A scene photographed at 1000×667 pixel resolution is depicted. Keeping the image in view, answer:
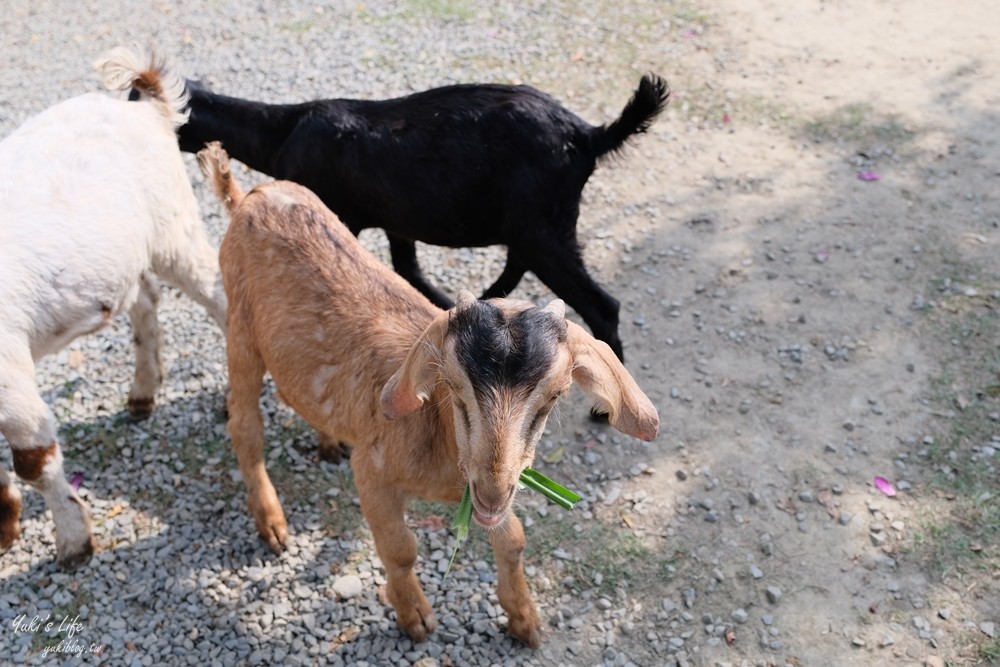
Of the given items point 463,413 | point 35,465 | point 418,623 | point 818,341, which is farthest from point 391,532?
point 818,341

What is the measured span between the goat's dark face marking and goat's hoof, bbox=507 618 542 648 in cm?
139

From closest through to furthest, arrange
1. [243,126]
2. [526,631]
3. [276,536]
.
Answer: [526,631]
[276,536]
[243,126]

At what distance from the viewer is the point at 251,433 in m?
4.32

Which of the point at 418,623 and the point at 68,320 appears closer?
the point at 418,623

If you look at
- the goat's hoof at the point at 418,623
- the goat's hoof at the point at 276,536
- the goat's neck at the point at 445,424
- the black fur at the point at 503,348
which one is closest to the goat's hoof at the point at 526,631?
the goat's hoof at the point at 418,623

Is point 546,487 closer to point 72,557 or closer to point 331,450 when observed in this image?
point 331,450

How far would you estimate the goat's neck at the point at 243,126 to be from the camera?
552 centimetres

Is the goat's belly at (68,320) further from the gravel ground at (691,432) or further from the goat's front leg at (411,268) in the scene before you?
the goat's front leg at (411,268)

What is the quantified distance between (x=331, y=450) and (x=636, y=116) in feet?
8.53

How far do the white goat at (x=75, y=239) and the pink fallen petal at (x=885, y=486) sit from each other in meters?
4.11

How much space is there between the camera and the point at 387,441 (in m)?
3.54

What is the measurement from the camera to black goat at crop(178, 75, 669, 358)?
4.79m

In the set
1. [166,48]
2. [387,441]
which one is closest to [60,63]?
[166,48]

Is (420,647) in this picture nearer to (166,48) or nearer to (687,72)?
(687,72)
